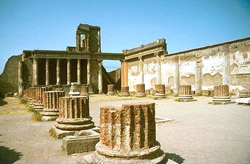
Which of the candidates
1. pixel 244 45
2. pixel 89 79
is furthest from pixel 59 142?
pixel 89 79

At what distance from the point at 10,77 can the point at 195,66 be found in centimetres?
2430

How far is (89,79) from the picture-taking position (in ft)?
95.4

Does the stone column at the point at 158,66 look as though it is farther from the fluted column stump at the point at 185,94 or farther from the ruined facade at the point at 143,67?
the fluted column stump at the point at 185,94

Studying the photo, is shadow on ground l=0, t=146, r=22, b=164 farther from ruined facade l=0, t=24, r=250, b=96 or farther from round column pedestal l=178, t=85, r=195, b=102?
ruined facade l=0, t=24, r=250, b=96

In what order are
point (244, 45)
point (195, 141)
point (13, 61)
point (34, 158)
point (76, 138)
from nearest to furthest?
point (34, 158) → point (76, 138) → point (195, 141) → point (244, 45) → point (13, 61)

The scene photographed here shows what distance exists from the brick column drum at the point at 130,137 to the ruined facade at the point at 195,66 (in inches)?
617

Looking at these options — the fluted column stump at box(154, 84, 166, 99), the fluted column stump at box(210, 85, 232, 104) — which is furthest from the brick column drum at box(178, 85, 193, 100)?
the fluted column stump at box(154, 84, 166, 99)

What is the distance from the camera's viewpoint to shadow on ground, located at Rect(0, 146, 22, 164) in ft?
12.7

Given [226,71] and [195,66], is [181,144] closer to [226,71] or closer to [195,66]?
[226,71]

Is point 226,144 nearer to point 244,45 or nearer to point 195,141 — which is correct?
point 195,141

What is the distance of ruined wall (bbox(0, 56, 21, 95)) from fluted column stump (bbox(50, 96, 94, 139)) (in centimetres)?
2656

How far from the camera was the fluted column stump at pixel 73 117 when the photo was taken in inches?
213

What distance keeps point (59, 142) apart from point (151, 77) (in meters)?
21.9

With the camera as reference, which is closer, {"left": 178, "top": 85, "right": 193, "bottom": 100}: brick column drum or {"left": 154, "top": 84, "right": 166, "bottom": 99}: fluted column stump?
{"left": 178, "top": 85, "right": 193, "bottom": 100}: brick column drum
